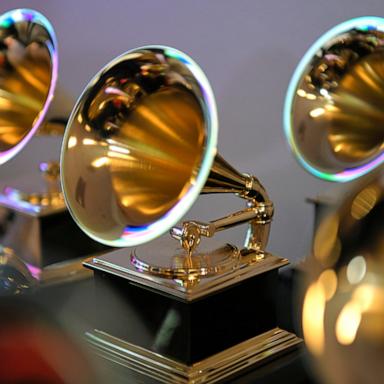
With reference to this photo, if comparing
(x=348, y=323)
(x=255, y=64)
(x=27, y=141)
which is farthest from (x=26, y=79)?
(x=348, y=323)

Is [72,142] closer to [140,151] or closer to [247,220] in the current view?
[140,151]

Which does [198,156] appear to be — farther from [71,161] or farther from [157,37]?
[157,37]

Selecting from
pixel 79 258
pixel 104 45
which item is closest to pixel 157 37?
pixel 104 45

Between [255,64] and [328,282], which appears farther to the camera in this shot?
[255,64]

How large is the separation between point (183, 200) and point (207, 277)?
164 mm

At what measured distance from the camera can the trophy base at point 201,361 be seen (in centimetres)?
113

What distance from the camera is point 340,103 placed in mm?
1440

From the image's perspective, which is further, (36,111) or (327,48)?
(36,111)

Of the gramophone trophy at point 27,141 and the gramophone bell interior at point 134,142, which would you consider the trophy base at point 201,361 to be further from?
the gramophone trophy at point 27,141

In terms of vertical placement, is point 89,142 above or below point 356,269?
above

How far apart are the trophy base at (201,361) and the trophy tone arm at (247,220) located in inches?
5.9

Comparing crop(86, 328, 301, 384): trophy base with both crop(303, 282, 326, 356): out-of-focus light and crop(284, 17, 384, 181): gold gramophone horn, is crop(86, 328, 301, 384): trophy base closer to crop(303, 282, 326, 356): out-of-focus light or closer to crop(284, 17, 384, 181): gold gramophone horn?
crop(303, 282, 326, 356): out-of-focus light

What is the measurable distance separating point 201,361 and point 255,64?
32.3 inches

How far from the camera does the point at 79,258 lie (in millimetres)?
1627
